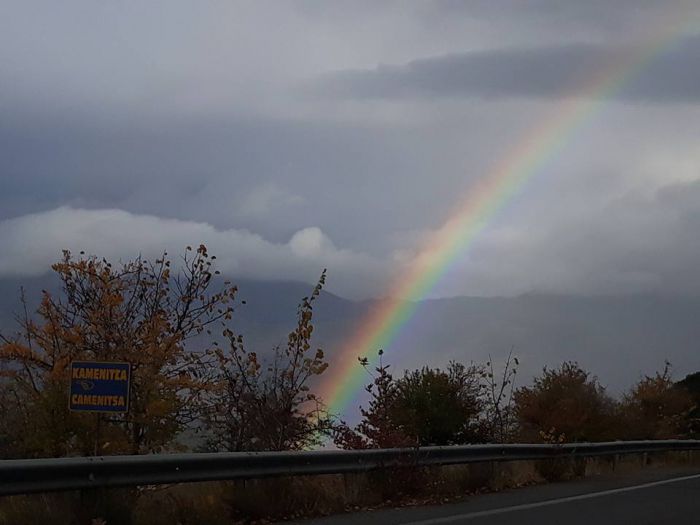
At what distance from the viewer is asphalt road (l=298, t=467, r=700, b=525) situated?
12.4 m

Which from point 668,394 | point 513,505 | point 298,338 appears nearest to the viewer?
point 513,505

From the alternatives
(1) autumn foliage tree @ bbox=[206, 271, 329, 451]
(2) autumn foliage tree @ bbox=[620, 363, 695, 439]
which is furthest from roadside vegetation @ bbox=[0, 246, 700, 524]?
(2) autumn foliage tree @ bbox=[620, 363, 695, 439]

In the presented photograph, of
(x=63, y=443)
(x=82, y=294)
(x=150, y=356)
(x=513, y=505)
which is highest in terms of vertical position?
(x=82, y=294)

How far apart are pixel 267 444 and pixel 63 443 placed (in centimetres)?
388

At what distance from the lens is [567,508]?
13.9 metres

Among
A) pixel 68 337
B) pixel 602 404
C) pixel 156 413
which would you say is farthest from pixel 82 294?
pixel 602 404

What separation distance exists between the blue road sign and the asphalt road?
2.96 metres

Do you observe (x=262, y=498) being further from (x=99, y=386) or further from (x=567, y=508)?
(x=567, y=508)

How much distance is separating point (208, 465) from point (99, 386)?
1718mm

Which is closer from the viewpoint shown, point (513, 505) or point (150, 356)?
point (513, 505)

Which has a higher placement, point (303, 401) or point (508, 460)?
point (303, 401)

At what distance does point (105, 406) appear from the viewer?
11789 millimetres

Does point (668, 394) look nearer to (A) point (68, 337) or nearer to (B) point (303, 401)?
(B) point (303, 401)

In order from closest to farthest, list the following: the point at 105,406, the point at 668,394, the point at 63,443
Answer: the point at 105,406 < the point at 63,443 < the point at 668,394
